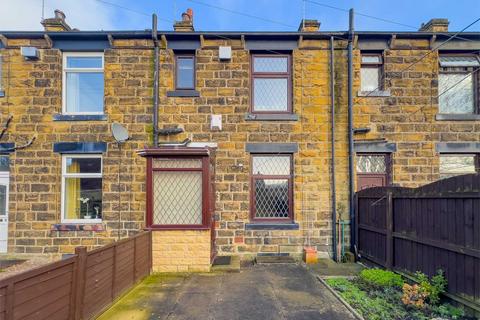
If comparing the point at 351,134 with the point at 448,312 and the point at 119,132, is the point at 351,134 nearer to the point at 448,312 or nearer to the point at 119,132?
the point at 448,312

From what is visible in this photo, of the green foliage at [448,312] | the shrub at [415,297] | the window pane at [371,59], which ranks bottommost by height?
the green foliage at [448,312]

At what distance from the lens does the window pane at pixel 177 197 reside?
6.89 metres

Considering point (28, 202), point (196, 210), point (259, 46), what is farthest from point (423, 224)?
point (28, 202)

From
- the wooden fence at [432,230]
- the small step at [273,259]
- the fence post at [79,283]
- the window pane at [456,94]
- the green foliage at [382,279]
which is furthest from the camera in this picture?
the window pane at [456,94]

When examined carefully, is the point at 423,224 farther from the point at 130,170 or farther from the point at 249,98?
the point at 130,170

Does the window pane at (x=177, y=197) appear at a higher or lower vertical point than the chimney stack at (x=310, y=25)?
lower

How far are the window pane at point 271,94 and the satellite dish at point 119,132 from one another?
3.79 meters

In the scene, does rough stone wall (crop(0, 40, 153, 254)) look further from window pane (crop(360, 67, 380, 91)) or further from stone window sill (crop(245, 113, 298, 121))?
window pane (crop(360, 67, 380, 91))

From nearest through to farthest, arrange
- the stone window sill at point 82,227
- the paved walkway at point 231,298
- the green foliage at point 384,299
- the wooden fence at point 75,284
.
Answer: the wooden fence at point 75,284 < the green foliage at point 384,299 < the paved walkway at point 231,298 < the stone window sill at point 82,227

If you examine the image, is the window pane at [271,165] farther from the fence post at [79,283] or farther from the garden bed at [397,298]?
the fence post at [79,283]

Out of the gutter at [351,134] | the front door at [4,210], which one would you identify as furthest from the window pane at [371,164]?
the front door at [4,210]

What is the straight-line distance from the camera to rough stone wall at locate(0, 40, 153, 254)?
8.27 m

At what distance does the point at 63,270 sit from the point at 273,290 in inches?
145

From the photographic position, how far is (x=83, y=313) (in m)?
4.02
